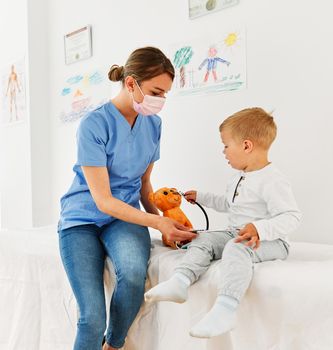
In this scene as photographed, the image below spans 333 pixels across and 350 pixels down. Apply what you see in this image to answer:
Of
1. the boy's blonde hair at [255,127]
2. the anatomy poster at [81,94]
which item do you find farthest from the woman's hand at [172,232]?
the anatomy poster at [81,94]

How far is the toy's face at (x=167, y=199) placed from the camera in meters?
1.50

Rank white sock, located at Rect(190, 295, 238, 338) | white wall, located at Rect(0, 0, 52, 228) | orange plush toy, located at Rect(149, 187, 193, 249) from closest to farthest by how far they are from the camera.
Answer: white sock, located at Rect(190, 295, 238, 338), orange plush toy, located at Rect(149, 187, 193, 249), white wall, located at Rect(0, 0, 52, 228)

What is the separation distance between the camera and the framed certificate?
2.38m

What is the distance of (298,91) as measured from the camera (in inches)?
61.9

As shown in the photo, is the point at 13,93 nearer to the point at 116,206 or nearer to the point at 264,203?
the point at 116,206

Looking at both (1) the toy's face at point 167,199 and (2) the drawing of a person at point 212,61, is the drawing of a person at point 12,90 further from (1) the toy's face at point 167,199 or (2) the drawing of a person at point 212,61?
(1) the toy's face at point 167,199

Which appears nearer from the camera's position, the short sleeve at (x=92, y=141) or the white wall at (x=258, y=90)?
the short sleeve at (x=92, y=141)

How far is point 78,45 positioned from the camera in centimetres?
245

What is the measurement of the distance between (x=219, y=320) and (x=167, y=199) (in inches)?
22.4

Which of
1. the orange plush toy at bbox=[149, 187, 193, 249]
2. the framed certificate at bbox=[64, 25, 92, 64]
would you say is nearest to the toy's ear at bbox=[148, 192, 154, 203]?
the orange plush toy at bbox=[149, 187, 193, 249]

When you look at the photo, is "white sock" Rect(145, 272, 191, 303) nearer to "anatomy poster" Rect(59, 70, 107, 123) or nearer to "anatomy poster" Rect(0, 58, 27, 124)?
"anatomy poster" Rect(59, 70, 107, 123)

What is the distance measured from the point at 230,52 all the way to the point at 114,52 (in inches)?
28.9

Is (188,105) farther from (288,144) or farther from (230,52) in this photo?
(288,144)

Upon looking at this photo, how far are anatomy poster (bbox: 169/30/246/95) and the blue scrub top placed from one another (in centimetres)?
42
